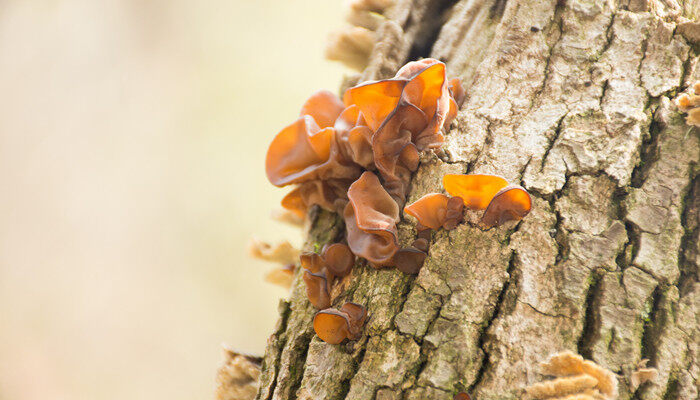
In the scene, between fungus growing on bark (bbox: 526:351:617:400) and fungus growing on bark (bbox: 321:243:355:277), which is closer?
fungus growing on bark (bbox: 526:351:617:400)

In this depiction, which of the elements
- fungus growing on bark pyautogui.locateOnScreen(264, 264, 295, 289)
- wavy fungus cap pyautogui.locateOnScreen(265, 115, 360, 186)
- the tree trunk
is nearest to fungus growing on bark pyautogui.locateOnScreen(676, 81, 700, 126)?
the tree trunk

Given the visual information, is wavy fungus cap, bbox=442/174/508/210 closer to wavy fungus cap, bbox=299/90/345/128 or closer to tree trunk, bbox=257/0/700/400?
tree trunk, bbox=257/0/700/400

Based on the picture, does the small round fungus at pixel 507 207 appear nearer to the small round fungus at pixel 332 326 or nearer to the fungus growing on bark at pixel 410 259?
the fungus growing on bark at pixel 410 259

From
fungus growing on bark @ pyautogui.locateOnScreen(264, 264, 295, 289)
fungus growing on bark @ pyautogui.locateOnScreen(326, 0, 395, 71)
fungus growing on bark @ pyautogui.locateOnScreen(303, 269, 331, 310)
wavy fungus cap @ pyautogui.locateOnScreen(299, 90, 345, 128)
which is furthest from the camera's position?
fungus growing on bark @ pyautogui.locateOnScreen(326, 0, 395, 71)

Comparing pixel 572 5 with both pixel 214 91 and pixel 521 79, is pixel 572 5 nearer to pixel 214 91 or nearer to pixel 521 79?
pixel 521 79

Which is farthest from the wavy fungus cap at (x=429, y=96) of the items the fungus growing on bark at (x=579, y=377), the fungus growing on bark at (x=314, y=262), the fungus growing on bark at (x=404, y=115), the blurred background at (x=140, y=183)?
the blurred background at (x=140, y=183)

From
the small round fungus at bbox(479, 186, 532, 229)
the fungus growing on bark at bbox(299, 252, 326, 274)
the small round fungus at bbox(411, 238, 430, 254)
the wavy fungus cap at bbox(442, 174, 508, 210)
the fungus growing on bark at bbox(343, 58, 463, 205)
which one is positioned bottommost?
the small round fungus at bbox(411, 238, 430, 254)

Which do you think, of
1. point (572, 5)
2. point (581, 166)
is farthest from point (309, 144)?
point (572, 5)
